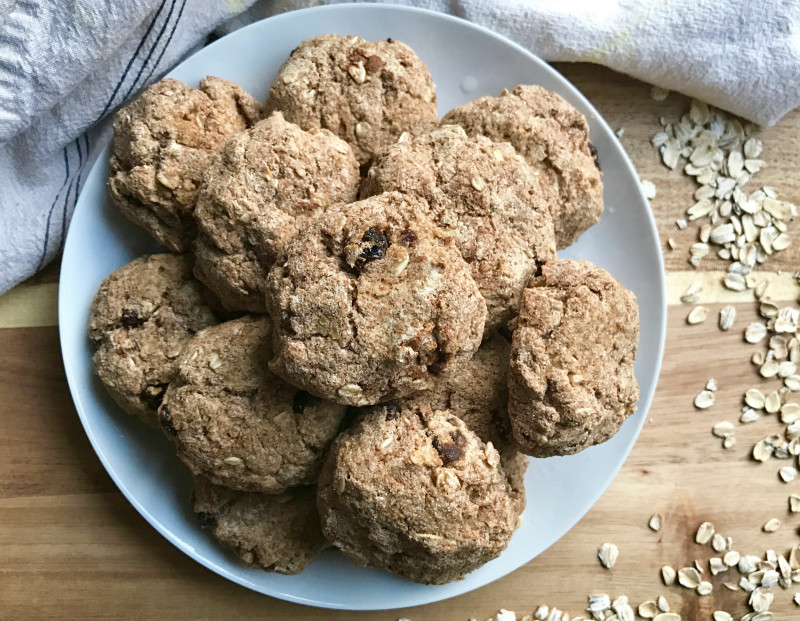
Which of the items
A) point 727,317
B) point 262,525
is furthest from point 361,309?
point 727,317

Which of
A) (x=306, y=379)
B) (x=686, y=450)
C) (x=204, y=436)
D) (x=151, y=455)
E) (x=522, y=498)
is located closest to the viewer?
(x=306, y=379)

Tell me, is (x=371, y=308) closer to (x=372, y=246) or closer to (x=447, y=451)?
(x=372, y=246)

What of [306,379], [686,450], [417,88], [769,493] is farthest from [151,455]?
[769,493]

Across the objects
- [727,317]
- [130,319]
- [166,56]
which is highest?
[166,56]

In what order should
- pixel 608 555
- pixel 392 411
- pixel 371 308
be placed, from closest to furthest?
pixel 371 308 < pixel 392 411 < pixel 608 555

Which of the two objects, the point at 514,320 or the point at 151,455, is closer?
the point at 514,320

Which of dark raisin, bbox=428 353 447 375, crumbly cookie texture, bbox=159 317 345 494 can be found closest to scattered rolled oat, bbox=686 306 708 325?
dark raisin, bbox=428 353 447 375

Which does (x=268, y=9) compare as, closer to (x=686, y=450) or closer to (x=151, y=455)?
(x=151, y=455)
